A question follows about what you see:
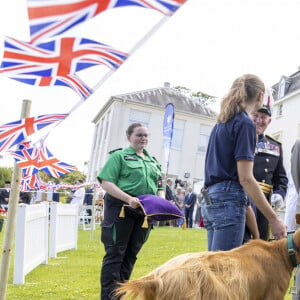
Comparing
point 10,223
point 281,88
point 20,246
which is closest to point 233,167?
point 10,223

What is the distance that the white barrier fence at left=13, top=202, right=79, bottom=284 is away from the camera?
22.9ft

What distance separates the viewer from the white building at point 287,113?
34.0 metres

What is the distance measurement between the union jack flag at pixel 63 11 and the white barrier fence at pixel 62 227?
8.49 meters

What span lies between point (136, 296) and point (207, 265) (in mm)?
457

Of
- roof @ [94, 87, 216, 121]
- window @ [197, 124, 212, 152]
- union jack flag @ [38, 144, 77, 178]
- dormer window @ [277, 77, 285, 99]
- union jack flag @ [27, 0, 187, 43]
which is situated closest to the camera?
union jack flag @ [27, 0, 187, 43]

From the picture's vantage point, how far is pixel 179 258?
9.75 feet

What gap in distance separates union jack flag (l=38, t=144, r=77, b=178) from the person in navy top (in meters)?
2.03

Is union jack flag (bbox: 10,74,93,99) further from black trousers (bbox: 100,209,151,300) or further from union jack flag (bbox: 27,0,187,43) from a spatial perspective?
black trousers (bbox: 100,209,151,300)

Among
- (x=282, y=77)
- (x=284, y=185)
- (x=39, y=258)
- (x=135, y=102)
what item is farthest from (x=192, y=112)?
(x=284, y=185)

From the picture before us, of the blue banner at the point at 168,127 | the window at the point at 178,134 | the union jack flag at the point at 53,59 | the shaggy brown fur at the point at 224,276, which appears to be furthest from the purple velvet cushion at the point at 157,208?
the window at the point at 178,134

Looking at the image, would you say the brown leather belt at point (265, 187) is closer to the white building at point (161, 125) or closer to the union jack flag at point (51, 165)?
the union jack flag at point (51, 165)

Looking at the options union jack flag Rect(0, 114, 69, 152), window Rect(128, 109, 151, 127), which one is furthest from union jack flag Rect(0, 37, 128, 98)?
window Rect(128, 109, 151, 127)

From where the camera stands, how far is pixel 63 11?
199 cm

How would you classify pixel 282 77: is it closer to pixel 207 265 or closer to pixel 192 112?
pixel 192 112
